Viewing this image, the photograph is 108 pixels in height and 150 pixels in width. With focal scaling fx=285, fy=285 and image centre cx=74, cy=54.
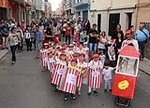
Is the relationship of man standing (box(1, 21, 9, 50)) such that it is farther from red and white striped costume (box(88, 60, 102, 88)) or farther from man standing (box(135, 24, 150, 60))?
red and white striped costume (box(88, 60, 102, 88))

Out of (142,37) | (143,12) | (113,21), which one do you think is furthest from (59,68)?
(113,21)

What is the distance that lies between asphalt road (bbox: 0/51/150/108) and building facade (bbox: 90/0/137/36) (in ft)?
27.3

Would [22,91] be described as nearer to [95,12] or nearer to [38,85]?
[38,85]

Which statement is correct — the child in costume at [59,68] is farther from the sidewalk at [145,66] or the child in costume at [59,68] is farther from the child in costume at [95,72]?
the sidewalk at [145,66]

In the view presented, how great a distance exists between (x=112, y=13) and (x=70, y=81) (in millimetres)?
16454

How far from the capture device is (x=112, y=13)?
76.1 feet

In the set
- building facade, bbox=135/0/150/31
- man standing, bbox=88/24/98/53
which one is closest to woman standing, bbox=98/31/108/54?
man standing, bbox=88/24/98/53

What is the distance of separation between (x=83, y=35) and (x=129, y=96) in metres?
9.43

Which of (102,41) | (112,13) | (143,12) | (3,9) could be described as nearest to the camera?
(102,41)

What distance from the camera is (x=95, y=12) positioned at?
2992cm

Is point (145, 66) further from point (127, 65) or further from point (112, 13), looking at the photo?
Answer: point (112, 13)

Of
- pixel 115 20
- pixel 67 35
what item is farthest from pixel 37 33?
pixel 115 20

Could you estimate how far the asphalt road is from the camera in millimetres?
7375

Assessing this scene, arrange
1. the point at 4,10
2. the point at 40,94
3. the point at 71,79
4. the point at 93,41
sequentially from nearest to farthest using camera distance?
the point at 71,79 < the point at 40,94 < the point at 93,41 < the point at 4,10
